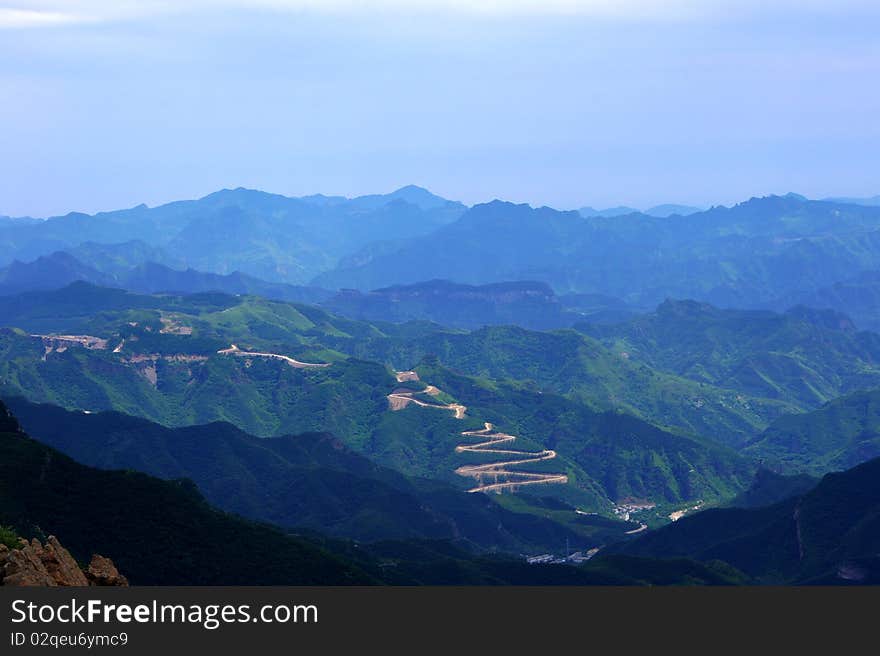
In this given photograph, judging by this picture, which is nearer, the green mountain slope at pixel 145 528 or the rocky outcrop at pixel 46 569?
the rocky outcrop at pixel 46 569

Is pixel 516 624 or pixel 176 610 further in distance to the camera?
pixel 516 624

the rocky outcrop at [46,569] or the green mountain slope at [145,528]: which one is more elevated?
the green mountain slope at [145,528]

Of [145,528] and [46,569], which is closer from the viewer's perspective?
[46,569]

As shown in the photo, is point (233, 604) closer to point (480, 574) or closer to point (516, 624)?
point (516, 624)

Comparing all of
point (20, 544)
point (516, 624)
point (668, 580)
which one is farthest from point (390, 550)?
point (516, 624)

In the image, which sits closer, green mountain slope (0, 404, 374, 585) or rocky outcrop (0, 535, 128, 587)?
rocky outcrop (0, 535, 128, 587)

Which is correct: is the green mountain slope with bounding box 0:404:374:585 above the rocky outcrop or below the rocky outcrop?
above

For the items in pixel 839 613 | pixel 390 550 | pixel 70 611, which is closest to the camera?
pixel 70 611

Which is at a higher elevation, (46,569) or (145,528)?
(145,528)
